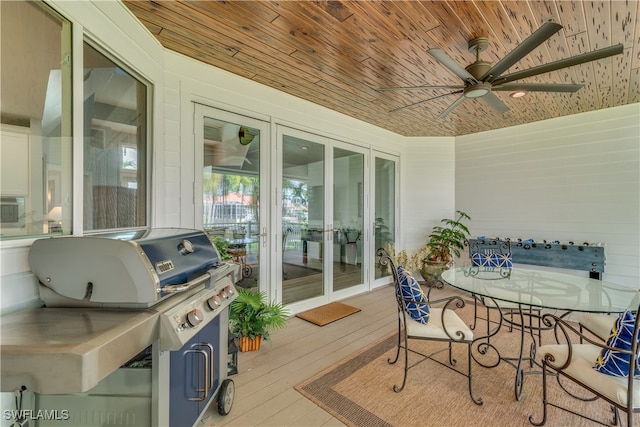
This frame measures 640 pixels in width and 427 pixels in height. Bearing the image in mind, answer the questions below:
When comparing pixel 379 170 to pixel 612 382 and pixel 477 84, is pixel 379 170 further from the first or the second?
pixel 612 382

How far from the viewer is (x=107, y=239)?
1097 millimetres

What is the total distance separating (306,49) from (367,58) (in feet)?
1.92

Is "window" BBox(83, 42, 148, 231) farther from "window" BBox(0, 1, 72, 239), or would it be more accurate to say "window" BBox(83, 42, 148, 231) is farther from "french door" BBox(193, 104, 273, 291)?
"french door" BBox(193, 104, 273, 291)

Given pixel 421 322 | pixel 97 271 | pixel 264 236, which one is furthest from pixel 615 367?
pixel 264 236

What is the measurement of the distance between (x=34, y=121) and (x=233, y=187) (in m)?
1.78

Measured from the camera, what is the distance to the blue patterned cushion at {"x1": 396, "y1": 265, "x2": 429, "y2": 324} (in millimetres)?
2104

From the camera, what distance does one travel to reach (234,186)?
304cm

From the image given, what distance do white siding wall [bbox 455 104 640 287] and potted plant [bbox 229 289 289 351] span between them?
4218 millimetres

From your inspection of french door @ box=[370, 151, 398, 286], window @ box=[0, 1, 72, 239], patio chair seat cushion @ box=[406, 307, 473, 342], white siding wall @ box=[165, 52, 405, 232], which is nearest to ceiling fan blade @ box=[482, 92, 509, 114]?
patio chair seat cushion @ box=[406, 307, 473, 342]

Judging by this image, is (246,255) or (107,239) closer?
(107,239)

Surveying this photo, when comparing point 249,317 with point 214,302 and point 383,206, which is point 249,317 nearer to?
point 214,302

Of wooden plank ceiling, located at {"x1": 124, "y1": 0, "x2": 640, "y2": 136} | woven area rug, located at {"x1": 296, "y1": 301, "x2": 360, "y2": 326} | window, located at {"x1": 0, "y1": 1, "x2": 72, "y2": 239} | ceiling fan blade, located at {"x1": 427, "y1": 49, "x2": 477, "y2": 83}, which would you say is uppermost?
wooden plank ceiling, located at {"x1": 124, "y1": 0, "x2": 640, "y2": 136}

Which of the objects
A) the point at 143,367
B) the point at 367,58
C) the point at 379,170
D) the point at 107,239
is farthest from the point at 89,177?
the point at 379,170

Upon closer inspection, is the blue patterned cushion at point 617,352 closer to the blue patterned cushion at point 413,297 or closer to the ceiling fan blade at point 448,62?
the blue patterned cushion at point 413,297
